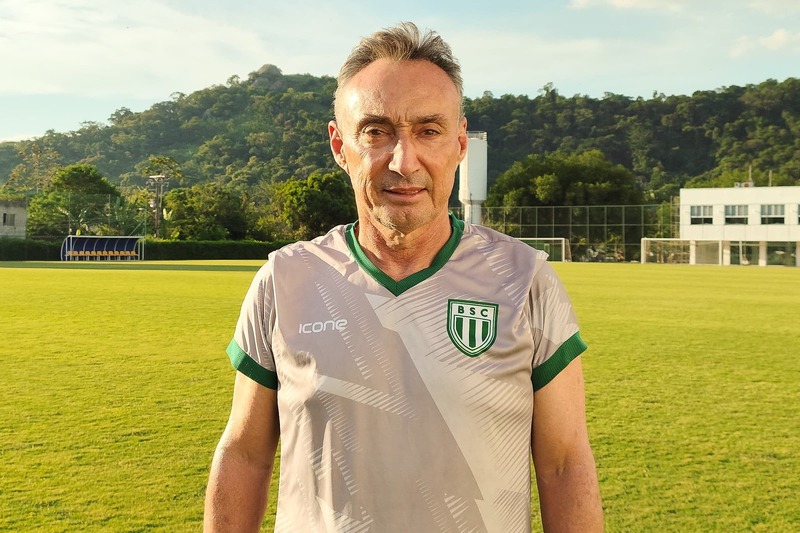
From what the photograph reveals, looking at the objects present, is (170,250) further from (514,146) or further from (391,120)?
(514,146)

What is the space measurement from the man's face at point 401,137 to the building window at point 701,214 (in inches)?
2559

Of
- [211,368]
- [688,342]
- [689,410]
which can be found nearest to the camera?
[689,410]

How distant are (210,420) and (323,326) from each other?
16.7ft

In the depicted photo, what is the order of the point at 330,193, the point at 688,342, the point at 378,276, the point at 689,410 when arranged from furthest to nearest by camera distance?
the point at 330,193 → the point at 688,342 → the point at 689,410 → the point at 378,276

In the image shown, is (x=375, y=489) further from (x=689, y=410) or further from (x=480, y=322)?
(x=689, y=410)

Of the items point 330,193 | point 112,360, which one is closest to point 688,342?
point 112,360

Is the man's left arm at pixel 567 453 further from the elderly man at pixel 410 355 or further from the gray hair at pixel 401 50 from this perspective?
the gray hair at pixel 401 50

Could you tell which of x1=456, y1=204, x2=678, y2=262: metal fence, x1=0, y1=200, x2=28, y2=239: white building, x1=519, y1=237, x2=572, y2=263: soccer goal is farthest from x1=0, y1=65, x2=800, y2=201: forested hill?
x1=0, y1=200, x2=28, y2=239: white building

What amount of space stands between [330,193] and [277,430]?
73.7 meters

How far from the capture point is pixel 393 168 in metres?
1.74

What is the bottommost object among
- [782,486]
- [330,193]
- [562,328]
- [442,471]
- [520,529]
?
[782,486]

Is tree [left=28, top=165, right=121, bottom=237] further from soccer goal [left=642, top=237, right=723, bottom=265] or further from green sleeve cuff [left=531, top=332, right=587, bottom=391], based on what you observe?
green sleeve cuff [left=531, top=332, right=587, bottom=391]

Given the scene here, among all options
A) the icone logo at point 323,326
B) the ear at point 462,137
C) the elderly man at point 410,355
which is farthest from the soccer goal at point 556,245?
the icone logo at point 323,326

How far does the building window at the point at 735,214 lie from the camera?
6181 cm
